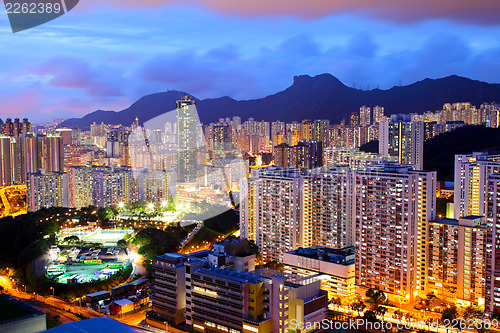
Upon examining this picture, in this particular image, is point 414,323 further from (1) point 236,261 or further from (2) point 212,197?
(2) point 212,197

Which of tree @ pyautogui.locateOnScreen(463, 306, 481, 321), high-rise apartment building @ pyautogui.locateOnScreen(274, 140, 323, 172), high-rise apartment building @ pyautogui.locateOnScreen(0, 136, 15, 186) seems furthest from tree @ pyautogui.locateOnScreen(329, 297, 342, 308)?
high-rise apartment building @ pyautogui.locateOnScreen(0, 136, 15, 186)

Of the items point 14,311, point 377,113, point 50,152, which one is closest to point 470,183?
point 14,311

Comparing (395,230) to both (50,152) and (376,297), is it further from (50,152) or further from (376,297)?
(50,152)

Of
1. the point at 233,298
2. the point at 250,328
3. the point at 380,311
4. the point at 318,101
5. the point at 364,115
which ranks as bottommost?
the point at 380,311

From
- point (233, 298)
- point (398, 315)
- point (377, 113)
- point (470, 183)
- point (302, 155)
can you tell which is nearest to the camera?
point (233, 298)

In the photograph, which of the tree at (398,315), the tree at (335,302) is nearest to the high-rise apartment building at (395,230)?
the tree at (398,315)

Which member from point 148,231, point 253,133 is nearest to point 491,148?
point 148,231
